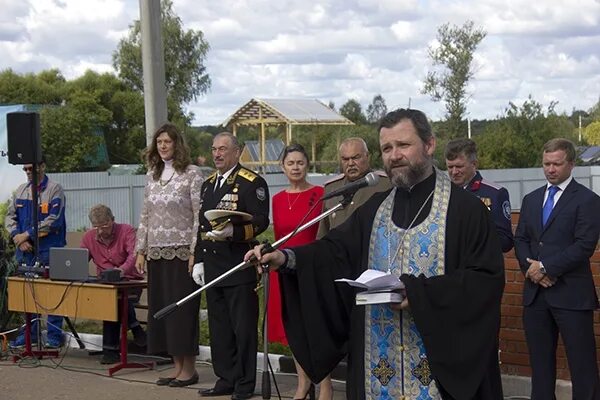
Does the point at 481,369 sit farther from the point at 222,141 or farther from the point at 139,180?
the point at 139,180

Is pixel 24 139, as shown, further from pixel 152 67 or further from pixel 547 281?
pixel 547 281

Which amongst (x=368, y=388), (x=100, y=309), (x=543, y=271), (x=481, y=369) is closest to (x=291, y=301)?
(x=368, y=388)

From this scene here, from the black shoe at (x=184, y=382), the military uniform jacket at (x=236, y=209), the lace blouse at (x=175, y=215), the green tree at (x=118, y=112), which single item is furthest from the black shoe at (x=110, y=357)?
the green tree at (x=118, y=112)

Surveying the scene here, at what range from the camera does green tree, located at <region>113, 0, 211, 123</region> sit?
50.7 metres

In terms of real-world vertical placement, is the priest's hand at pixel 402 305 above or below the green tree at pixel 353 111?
below

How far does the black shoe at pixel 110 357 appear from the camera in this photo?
10664mm

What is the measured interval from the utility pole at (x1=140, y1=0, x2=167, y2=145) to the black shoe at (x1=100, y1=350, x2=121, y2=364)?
7.42 ft

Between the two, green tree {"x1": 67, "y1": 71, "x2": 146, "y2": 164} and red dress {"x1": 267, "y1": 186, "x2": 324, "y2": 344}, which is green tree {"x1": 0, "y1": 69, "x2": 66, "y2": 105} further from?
red dress {"x1": 267, "y1": 186, "x2": 324, "y2": 344}

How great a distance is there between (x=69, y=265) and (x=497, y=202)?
472 centimetres

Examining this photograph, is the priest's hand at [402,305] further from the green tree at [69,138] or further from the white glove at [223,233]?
the green tree at [69,138]

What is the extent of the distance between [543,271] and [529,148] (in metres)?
29.7

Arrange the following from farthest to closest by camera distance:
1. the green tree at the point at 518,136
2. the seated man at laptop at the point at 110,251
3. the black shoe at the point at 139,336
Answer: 1. the green tree at the point at 518,136
2. the black shoe at the point at 139,336
3. the seated man at laptop at the point at 110,251

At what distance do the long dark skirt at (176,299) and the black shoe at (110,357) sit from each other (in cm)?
152

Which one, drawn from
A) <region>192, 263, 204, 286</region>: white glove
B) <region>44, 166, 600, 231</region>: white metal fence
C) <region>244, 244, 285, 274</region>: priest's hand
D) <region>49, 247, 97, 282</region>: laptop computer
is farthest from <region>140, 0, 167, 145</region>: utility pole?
<region>44, 166, 600, 231</region>: white metal fence
